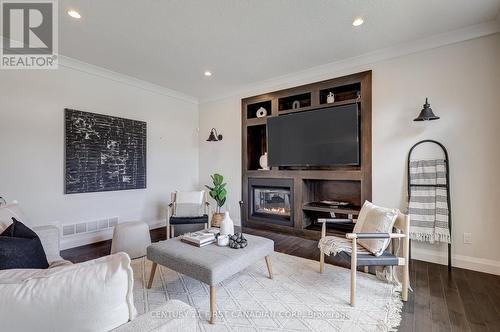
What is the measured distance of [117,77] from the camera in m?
4.04

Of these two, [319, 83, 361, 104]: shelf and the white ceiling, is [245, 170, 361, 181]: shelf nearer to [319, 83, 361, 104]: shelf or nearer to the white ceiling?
[319, 83, 361, 104]: shelf

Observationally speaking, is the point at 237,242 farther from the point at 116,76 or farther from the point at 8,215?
the point at 116,76

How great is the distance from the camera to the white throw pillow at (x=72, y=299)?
2.40ft

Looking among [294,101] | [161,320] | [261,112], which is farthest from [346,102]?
[161,320]

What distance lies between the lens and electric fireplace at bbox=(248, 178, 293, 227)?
14.0 feet

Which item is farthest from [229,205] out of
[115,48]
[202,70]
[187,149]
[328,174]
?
[115,48]

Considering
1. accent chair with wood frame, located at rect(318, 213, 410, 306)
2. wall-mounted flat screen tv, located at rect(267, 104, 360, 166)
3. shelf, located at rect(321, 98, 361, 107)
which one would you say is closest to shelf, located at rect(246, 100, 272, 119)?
wall-mounted flat screen tv, located at rect(267, 104, 360, 166)

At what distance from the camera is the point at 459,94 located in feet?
9.31

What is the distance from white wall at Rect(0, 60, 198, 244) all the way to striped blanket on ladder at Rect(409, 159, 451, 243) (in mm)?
4206

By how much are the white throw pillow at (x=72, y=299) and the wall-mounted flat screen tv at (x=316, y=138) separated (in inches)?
132

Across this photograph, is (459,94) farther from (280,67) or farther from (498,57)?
(280,67)

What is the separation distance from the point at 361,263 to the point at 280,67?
10.0ft

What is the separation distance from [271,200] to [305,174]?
92cm

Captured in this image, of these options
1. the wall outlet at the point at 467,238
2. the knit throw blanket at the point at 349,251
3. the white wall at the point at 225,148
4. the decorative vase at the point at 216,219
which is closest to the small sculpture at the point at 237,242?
the knit throw blanket at the point at 349,251
